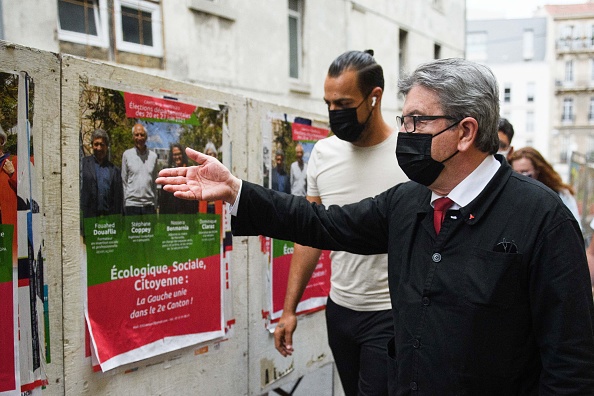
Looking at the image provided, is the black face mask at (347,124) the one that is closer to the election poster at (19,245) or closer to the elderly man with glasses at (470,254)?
the elderly man with glasses at (470,254)

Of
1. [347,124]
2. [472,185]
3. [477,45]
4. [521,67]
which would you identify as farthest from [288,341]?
[477,45]

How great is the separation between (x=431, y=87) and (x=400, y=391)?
3.44 ft

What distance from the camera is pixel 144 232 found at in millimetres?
2861

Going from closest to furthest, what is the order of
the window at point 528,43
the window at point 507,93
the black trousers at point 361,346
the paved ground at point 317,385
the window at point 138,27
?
the black trousers at point 361,346 < the paved ground at point 317,385 < the window at point 138,27 < the window at point 507,93 < the window at point 528,43

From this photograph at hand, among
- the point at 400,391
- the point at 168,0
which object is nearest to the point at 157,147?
the point at 400,391

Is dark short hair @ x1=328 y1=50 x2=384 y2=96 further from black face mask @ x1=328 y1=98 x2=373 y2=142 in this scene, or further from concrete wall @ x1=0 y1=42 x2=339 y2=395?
concrete wall @ x1=0 y1=42 x2=339 y2=395

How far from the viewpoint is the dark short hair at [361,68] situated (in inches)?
126

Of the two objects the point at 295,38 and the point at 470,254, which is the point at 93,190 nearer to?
the point at 470,254

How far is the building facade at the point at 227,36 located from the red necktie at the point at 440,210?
13.4 feet

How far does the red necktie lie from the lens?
83.1 inches

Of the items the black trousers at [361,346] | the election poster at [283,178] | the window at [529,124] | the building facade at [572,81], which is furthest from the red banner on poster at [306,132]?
the building facade at [572,81]

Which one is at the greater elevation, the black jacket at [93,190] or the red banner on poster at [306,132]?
the red banner on poster at [306,132]

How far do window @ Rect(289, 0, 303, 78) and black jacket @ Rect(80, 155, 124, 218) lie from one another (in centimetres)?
1029

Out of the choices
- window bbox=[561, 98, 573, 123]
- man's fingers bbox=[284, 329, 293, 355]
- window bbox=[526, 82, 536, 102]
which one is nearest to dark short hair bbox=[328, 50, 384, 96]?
man's fingers bbox=[284, 329, 293, 355]
